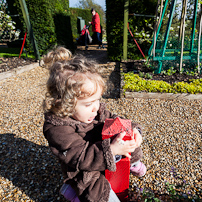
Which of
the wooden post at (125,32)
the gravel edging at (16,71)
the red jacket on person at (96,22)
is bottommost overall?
the gravel edging at (16,71)

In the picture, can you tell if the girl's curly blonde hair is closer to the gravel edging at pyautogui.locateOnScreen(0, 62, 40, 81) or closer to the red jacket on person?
the gravel edging at pyautogui.locateOnScreen(0, 62, 40, 81)

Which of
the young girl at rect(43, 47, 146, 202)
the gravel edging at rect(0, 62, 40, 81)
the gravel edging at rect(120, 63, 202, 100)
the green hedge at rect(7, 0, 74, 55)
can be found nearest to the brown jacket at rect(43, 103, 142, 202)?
the young girl at rect(43, 47, 146, 202)

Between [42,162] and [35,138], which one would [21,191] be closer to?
[42,162]

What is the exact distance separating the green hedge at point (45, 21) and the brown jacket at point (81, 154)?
6.29 metres

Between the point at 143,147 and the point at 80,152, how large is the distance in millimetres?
1542

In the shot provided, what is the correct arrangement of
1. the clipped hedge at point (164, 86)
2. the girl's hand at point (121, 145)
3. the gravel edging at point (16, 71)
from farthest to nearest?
the gravel edging at point (16, 71), the clipped hedge at point (164, 86), the girl's hand at point (121, 145)

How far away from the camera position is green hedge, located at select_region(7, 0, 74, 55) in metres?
6.34

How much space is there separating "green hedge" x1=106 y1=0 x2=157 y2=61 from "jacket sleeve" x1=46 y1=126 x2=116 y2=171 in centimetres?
538

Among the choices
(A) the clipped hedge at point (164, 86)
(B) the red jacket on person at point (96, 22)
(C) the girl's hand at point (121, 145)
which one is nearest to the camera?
(C) the girl's hand at point (121, 145)

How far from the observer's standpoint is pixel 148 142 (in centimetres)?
252

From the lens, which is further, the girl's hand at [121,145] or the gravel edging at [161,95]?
the gravel edging at [161,95]

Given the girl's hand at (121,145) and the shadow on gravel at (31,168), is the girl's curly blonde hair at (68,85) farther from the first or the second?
the shadow on gravel at (31,168)

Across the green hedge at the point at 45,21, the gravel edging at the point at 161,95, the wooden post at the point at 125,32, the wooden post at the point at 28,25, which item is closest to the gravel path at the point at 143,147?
the gravel edging at the point at 161,95

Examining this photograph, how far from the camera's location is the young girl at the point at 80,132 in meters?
1.14
